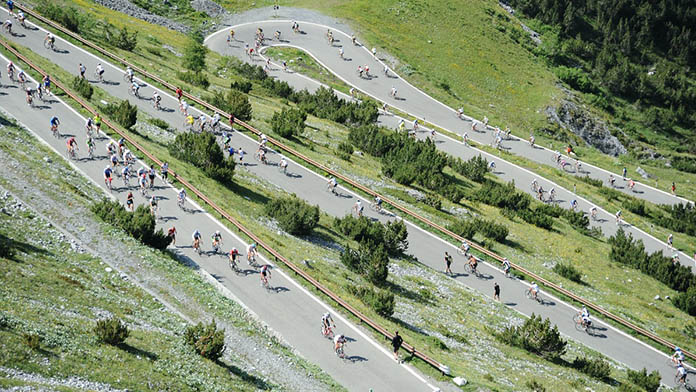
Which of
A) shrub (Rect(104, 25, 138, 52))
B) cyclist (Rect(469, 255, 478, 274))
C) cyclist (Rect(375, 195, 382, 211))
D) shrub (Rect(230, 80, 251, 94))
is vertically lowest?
cyclist (Rect(469, 255, 478, 274))

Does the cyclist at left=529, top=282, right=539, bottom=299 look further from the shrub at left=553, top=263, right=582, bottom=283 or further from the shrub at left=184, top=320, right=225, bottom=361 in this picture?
the shrub at left=184, top=320, right=225, bottom=361

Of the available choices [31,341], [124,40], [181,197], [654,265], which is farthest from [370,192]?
[124,40]

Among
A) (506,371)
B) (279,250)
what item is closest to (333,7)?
(279,250)

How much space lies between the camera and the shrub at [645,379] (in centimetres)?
3309

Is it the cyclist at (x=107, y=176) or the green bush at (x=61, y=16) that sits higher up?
the green bush at (x=61, y=16)

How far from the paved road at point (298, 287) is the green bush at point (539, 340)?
18.9 feet

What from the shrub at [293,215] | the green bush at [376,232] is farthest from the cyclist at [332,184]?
the shrub at [293,215]

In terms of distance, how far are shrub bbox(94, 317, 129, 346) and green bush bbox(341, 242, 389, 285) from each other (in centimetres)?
1665

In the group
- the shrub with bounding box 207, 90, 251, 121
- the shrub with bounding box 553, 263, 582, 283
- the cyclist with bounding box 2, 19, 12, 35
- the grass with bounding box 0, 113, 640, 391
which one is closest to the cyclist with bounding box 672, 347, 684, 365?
the grass with bounding box 0, 113, 640, 391

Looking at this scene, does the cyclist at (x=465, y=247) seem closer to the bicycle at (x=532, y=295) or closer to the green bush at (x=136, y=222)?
the bicycle at (x=532, y=295)

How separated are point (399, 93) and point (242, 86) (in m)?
22.2

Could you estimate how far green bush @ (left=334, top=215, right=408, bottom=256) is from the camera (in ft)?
135

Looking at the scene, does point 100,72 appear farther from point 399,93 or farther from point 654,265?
point 654,265

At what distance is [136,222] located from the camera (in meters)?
32.2
